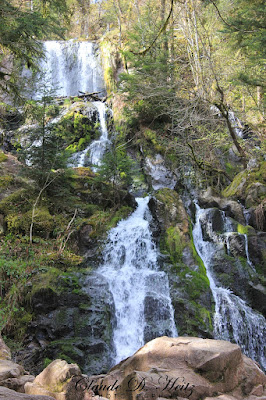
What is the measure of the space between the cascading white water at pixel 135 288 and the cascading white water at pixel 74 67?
16784mm

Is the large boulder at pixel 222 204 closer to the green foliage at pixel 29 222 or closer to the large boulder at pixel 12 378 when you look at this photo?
the green foliage at pixel 29 222

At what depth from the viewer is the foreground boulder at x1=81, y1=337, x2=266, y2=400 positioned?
3.49 m

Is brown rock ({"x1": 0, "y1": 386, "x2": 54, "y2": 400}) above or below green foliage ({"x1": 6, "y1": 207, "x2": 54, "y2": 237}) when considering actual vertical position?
below

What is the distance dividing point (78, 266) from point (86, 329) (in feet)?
7.19

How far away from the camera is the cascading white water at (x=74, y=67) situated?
78.3 ft

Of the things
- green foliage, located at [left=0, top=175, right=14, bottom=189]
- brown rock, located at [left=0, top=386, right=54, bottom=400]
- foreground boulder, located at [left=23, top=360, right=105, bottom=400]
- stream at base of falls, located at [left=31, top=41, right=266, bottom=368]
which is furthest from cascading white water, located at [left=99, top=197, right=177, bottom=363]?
brown rock, located at [left=0, top=386, right=54, bottom=400]

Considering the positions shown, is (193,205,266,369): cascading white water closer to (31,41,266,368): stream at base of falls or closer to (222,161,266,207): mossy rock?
(31,41,266,368): stream at base of falls

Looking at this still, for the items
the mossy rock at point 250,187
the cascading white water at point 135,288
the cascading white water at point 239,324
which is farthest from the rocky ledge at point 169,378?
the mossy rock at point 250,187

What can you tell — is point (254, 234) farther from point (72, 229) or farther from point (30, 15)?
point (30, 15)

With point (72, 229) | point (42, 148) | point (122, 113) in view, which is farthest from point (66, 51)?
point (72, 229)

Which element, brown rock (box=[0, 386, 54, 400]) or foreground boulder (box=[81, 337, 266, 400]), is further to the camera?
foreground boulder (box=[81, 337, 266, 400])

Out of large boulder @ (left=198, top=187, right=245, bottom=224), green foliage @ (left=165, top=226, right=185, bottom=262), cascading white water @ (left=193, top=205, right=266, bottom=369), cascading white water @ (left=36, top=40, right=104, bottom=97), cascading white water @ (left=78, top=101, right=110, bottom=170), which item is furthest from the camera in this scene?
cascading white water @ (left=36, top=40, right=104, bottom=97)

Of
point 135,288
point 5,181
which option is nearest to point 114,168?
point 5,181

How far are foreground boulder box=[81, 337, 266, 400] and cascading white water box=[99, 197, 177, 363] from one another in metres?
3.26
